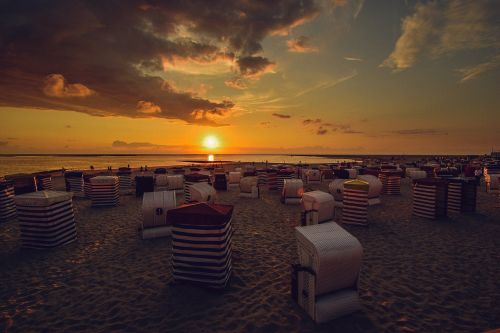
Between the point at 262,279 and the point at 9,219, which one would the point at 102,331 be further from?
the point at 9,219

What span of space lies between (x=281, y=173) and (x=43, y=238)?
64.8 ft

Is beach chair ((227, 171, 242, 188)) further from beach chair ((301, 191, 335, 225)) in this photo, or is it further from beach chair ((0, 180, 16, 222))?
beach chair ((0, 180, 16, 222))

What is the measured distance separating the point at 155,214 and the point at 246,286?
19.9 feet

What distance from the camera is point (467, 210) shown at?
1644cm

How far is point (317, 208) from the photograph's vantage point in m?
11.7

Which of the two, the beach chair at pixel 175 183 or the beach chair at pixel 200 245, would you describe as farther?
the beach chair at pixel 175 183

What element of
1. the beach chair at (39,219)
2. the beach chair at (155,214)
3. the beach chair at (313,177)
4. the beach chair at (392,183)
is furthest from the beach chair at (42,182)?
the beach chair at (392,183)

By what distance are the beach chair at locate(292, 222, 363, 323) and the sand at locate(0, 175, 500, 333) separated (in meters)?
0.32

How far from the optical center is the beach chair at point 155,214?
456 inches

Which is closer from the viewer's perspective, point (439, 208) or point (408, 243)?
point (408, 243)

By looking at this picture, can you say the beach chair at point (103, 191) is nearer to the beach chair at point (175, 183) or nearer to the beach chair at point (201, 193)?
the beach chair at point (175, 183)

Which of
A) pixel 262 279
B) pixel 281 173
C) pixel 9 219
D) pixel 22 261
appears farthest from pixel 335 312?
pixel 281 173

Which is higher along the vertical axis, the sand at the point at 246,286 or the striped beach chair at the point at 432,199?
the striped beach chair at the point at 432,199

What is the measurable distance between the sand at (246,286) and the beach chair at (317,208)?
134 cm
